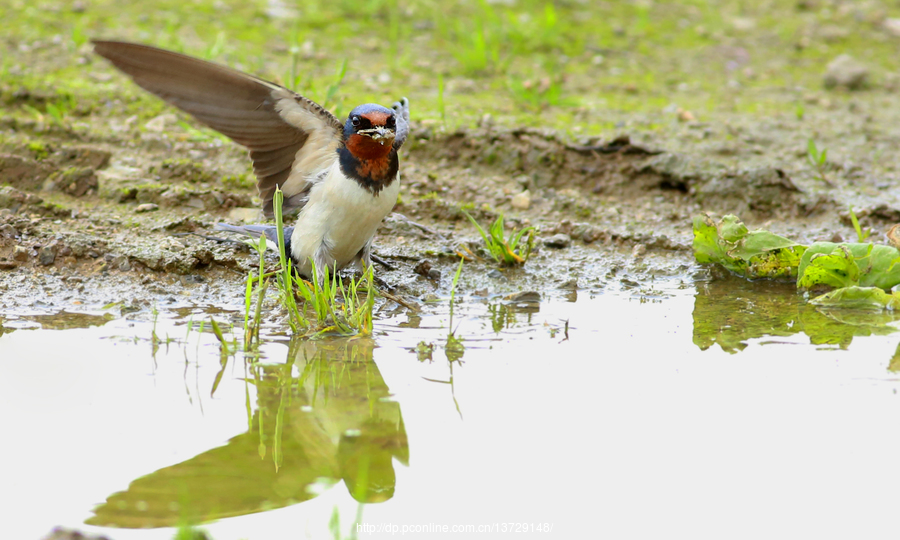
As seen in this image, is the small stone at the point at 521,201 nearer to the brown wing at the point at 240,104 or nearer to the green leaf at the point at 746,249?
the green leaf at the point at 746,249

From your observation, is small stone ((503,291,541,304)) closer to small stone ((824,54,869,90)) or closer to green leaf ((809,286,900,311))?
green leaf ((809,286,900,311))

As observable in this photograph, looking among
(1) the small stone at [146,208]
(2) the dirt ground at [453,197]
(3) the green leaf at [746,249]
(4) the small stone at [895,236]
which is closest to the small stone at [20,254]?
(2) the dirt ground at [453,197]

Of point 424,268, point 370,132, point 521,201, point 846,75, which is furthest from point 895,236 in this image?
point 846,75

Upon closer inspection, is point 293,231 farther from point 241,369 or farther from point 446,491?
point 446,491

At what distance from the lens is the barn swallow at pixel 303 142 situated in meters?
3.78

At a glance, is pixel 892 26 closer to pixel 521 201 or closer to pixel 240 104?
pixel 521 201

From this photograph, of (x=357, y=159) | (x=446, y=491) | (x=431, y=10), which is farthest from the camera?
(x=431, y=10)

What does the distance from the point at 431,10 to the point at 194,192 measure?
3248mm

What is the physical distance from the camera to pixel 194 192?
464 centimetres

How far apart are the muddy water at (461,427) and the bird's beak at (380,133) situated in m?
0.73

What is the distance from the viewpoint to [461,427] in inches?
99.9

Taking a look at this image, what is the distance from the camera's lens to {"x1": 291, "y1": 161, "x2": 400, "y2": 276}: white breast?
3.80 meters

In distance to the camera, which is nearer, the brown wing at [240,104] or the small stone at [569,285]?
the brown wing at [240,104]

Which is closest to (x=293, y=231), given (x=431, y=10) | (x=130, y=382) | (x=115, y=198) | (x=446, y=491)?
(x=115, y=198)
